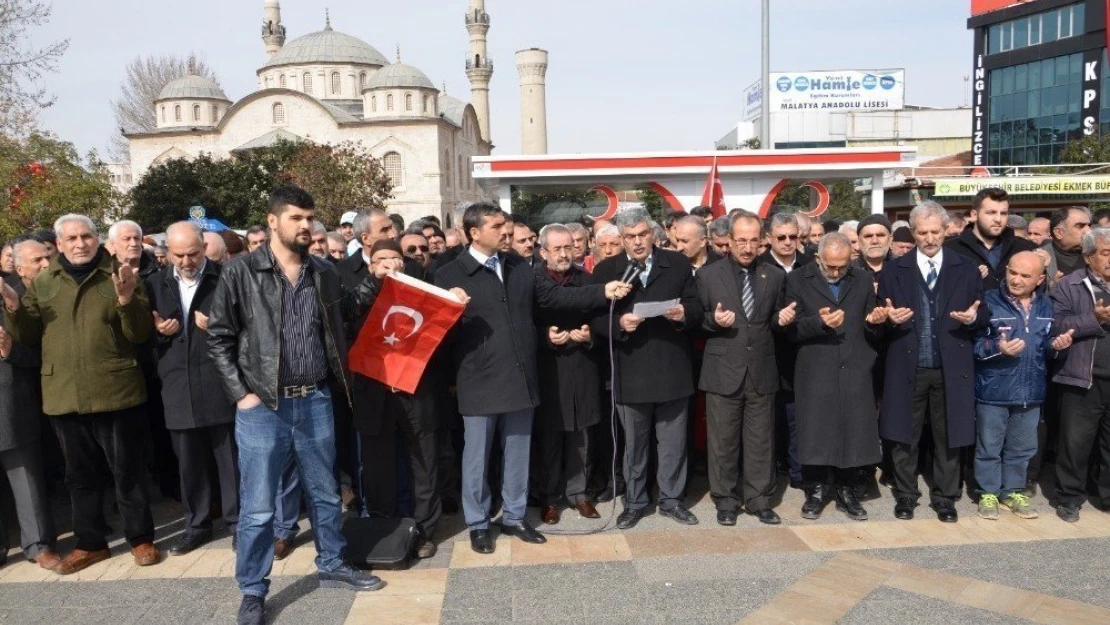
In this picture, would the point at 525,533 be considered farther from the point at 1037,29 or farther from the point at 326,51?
the point at 326,51

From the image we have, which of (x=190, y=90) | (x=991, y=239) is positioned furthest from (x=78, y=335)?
(x=190, y=90)

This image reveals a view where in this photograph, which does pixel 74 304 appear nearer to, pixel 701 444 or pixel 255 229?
pixel 255 229

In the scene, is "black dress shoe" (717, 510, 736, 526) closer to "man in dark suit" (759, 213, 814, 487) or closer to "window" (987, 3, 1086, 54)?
"man in dark suit" (759, 213, 814, 487)

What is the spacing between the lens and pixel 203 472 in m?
5.48

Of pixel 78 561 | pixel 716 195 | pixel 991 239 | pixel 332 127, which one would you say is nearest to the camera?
pixel 78 561

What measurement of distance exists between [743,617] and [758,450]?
1621mm

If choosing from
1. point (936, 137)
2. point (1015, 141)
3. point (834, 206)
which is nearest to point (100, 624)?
point (834, 206)

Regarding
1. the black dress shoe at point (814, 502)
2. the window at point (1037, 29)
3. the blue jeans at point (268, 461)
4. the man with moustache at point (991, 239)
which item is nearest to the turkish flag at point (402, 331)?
the blue jeans at point (268, 461)

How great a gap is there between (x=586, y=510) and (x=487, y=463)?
918mm

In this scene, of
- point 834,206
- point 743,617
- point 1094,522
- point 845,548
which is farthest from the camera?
point 834,206

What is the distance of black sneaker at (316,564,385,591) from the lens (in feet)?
15.4

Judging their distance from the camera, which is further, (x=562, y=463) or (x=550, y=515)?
(x=562, y=463)

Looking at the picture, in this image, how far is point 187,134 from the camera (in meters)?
65.6

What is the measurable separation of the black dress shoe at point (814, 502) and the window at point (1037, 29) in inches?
2041
